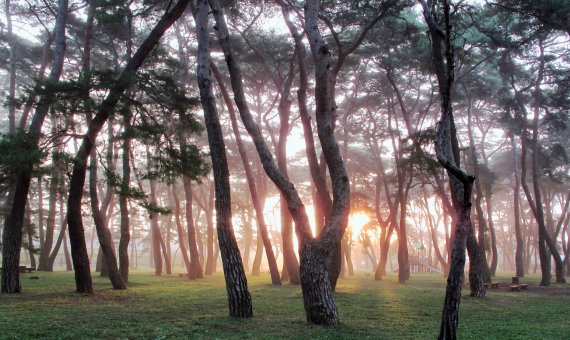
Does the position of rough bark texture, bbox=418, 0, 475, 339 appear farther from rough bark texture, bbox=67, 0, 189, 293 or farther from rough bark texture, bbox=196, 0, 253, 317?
rough bark texture, bbox=67, 0, 189, 293

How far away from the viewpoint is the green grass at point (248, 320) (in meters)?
6.43

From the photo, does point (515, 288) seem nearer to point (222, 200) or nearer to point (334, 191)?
point (334, 191)

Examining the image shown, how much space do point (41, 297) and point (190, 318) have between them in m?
4.39

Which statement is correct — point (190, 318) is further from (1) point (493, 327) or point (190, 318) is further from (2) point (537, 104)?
(2) point (537, 104)

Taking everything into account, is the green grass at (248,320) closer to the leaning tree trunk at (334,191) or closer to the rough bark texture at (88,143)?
the leaning tree trunk at (334,191)

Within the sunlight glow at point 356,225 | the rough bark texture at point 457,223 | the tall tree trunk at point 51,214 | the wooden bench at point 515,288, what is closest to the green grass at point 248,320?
the rough bark texture at point 457,223

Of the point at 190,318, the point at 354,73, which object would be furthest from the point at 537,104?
the point at 190,318

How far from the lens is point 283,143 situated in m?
16.3

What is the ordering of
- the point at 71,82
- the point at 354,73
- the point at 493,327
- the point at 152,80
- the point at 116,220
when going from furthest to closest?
the point at 116,220 < the point at 354,73 < the point at 152,80 < the point at 71,82 < the point at 493,327

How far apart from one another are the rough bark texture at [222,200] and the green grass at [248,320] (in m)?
0.43

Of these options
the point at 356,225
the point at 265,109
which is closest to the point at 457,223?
the point at 356,225

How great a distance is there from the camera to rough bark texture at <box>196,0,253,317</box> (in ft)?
25.7

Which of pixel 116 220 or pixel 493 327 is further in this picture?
pixel 116 220

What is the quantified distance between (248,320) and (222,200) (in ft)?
6.98
